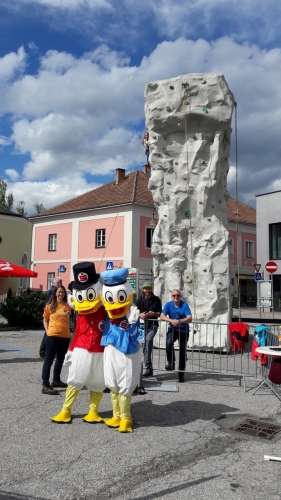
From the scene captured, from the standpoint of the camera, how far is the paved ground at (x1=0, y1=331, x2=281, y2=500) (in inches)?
138

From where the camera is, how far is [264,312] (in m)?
26.8

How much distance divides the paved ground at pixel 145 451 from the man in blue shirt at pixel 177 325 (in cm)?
97

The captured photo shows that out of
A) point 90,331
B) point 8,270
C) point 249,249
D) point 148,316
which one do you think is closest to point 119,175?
point 249,249

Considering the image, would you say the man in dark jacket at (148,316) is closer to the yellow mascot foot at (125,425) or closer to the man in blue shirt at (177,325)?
the man in blue shirt at (177,325)

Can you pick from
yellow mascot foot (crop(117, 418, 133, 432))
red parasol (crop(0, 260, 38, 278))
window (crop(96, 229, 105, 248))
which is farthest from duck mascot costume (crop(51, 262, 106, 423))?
window (crop(96, 229, 105, 248))

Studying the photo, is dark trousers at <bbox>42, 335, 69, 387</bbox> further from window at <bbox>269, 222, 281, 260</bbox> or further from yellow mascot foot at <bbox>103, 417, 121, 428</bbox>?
window at <bbox>269, 222, 281, 260</bbox>

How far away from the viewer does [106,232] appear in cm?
3195

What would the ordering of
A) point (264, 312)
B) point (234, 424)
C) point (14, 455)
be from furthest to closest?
point (264, 312)
point (234, 424)
point (14, 455)

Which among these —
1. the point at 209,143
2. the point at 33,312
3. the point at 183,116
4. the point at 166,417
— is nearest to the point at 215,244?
the point at 209,143

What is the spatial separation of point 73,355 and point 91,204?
28908mm

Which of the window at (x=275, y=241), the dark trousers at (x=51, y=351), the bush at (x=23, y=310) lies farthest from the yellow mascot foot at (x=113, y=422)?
the window at (x=275, y=241)

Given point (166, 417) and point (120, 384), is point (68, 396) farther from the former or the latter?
point (166, 417)

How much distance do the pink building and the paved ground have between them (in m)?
22.5

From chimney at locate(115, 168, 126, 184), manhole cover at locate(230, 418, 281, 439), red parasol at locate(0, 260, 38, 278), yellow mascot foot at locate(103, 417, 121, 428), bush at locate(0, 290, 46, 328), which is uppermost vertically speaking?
chimney at locate(115, 168, 126, 184)
